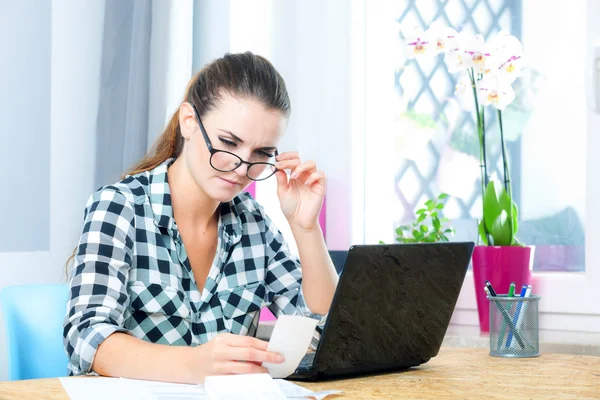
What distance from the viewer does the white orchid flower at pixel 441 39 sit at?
6.11 ft

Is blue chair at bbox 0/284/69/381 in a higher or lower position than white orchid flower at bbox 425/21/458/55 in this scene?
lower

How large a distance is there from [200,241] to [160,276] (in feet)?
0.50

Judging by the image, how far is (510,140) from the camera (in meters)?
2.06

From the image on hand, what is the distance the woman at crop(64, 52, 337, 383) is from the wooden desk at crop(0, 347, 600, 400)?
6.7 inches

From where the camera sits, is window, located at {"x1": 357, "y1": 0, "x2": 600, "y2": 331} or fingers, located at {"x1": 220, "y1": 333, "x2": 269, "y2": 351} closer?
fingers, located at {"x1": 220, "y1": 333, "x2": 269, "y2": 351}

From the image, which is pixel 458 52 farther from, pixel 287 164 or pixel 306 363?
pixel 306 363

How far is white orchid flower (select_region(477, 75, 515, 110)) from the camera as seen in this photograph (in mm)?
1818

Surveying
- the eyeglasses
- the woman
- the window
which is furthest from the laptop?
the window

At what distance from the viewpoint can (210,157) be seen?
132cm

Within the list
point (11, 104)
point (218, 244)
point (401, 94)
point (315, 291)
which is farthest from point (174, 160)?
point (401, 94)

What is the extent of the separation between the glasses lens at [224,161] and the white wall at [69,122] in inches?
31.7

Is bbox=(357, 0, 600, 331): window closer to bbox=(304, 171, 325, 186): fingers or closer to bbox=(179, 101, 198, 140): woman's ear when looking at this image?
bbox=(304, 171, 325, 186): fingers

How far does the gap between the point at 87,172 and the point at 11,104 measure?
27 centimetres

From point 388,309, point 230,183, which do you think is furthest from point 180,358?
A: point 230,183
